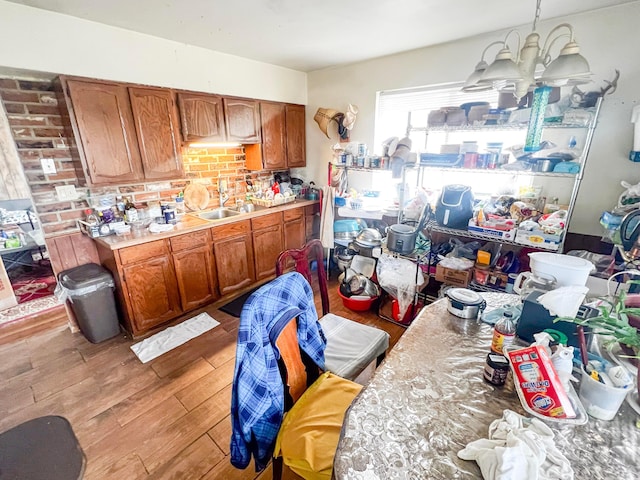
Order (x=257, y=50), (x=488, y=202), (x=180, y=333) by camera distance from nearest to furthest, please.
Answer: (x=488, y=202) < (x=180, y=333) < (x=257, y=50)

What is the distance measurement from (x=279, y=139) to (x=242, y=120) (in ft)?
1.71

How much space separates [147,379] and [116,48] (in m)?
2.50

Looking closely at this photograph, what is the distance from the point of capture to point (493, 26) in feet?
7.18

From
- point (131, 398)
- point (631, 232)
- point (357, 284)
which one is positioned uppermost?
point (631, 232)

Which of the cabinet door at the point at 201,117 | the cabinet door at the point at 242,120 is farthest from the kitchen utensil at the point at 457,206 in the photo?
the cabinet door at the point at 201,117

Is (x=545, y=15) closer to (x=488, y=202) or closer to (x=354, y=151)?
(x=488, y=202)

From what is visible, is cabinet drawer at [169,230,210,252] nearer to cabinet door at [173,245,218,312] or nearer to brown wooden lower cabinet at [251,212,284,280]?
cabinet door at [173,245,218,312]

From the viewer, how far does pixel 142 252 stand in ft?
7.67

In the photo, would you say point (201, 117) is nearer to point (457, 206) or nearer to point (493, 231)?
point (457, 206)

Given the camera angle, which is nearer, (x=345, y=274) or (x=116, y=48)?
(x=116, y=48)

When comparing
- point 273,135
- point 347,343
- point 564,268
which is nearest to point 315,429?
point 347,343

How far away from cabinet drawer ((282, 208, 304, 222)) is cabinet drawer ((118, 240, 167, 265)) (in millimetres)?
1345

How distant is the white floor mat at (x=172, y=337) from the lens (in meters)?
2.29

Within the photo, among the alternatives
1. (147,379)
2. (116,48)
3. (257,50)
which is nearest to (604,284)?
(147,379)
